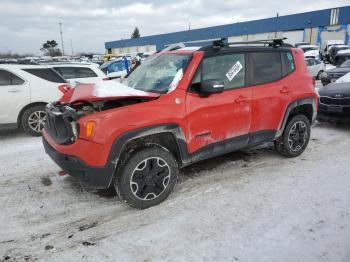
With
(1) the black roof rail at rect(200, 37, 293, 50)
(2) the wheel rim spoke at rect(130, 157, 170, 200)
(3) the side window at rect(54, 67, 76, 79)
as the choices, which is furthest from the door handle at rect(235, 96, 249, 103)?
(3) the side window at rect(54, 67, 76, 79)

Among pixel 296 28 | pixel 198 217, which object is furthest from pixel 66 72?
pixel 296 28

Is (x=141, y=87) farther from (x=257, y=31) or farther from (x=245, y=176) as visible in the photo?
(x=257, y=31)

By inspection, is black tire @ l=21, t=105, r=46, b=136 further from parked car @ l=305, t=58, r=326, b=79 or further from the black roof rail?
parked car @ l=305, t=58, r=326, b=79

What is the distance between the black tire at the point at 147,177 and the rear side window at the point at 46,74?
4.54 metres

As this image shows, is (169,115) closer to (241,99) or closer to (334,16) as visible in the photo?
(241,99)

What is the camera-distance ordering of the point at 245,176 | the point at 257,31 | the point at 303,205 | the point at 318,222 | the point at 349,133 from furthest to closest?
the point at 257,31 < the point at 349,133 < the point at 245,176 < the point at 303,205 < the point at 318,222

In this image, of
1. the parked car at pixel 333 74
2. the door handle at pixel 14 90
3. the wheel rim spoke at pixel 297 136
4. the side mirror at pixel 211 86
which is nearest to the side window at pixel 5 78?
the door handle at pixel 14 90

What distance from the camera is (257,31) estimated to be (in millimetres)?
49594

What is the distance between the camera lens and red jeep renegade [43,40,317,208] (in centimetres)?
341

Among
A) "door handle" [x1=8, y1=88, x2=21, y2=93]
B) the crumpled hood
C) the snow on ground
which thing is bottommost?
the snow on ground

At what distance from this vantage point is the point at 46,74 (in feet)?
23.7

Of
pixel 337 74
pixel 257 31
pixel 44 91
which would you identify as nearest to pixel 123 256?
pixel 44 91

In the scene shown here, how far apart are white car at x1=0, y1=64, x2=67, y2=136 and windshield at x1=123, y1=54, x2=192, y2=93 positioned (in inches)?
120

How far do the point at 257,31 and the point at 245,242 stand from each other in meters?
50.7
